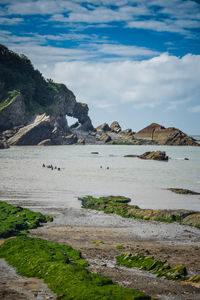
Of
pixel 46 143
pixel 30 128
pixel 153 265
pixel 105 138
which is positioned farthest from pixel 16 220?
pixel 105 138

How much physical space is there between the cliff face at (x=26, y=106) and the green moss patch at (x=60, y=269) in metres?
128

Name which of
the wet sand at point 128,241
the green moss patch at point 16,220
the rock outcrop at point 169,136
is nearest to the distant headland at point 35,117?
the rock outcrop at point 169,136

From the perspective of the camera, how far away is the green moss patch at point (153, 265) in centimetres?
1208

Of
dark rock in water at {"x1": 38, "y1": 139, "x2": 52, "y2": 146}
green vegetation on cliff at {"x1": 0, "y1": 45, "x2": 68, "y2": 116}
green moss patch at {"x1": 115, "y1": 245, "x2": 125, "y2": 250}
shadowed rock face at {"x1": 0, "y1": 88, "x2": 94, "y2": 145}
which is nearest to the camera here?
green moss patch at {"x1": 115, "y1": 245, "x2": 125, "y2": 250}

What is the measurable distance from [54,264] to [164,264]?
4.69 metres

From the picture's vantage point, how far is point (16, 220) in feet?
67.4

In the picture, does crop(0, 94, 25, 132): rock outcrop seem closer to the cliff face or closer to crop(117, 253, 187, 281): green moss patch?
the cliff face

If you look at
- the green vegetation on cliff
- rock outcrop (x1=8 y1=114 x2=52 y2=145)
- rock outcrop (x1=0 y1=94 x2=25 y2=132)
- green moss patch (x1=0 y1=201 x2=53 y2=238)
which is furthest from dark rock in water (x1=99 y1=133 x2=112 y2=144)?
green moss patch (x1=0 y1=201 x2=53 y2=238)

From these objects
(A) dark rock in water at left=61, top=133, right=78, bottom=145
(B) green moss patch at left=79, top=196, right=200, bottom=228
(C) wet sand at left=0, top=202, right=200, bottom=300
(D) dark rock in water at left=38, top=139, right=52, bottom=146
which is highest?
(A) dark rock in water at left=61, top=133, right=78, bottom=145

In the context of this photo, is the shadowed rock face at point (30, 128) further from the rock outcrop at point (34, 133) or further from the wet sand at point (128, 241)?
the wet sand at point (128, 241)

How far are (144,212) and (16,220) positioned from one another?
32.6 feet

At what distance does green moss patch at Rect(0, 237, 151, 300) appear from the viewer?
399 inches

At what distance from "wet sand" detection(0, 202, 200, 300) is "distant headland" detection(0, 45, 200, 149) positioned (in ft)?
321

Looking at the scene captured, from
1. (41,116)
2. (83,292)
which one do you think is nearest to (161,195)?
(83,292)
